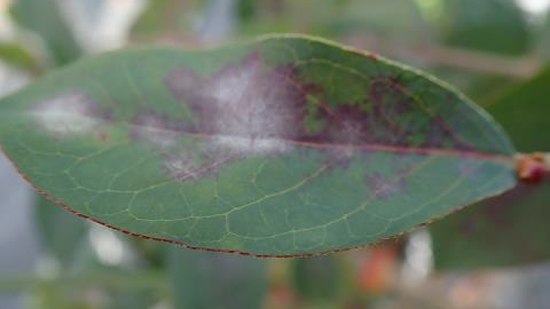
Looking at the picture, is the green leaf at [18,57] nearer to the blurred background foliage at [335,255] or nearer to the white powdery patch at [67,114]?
the blurred background foliage at [335,255]

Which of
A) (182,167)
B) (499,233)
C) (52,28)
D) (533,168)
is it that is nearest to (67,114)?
(182,167)

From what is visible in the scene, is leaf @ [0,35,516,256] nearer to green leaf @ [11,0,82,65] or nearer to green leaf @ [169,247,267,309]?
green leaf @ [169,247,267,309]

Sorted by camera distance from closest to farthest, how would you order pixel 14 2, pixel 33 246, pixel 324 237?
pixel 324 237 → pixel 14 2 → pixel 33 246

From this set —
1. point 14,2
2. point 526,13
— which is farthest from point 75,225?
point 526,13

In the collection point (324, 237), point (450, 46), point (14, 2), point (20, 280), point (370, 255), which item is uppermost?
point (14, 2)

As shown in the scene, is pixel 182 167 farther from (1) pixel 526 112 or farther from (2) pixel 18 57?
(2) pixel 18 57

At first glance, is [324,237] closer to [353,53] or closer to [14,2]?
[353,53]

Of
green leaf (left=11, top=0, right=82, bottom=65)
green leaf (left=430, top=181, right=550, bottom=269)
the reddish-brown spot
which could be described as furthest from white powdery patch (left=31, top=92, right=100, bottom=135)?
green leaf (left=11, top=0, right=82, bottom=65)
